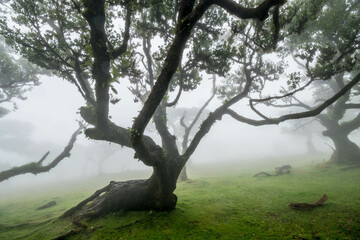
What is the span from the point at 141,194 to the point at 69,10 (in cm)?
1149

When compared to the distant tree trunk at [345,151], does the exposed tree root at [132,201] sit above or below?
below

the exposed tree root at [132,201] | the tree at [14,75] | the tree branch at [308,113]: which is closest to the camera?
the tree branch at [308,113]

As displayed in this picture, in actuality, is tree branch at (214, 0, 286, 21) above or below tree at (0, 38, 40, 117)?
below

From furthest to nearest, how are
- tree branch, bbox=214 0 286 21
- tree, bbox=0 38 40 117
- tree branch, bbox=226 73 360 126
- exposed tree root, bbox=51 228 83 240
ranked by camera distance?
tree, bbox=0 38 40 117, tree branch, bbox=226 73 360 126, exposed tree root, bbox=51 228 83 240, tree branch, bbox=214 0 286 21

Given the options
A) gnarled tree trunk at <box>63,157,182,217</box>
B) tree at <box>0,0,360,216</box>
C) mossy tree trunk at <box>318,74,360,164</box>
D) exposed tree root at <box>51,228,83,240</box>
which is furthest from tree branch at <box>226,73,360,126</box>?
mossy tree trunk at <box>318,74,360,164</box>

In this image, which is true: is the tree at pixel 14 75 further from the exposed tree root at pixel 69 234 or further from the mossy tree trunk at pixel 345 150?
the mossy tree trunk at pixel 345 150

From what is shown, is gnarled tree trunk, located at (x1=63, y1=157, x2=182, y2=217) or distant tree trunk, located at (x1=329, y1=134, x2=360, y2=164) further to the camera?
distant tree trunk, located at (x1=329, y1=134, x2=360, y2=164)

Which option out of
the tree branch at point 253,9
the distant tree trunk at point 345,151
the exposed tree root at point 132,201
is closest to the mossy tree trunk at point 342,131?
the distant tree trunk at point 345,151

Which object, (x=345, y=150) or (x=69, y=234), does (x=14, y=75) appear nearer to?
(x=69, y=234)

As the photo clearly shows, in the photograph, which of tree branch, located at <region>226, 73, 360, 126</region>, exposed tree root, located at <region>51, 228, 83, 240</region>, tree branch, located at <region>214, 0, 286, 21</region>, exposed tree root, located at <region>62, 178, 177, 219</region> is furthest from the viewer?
exposed tree root, located at <region>62, 178, 177, 219</region>

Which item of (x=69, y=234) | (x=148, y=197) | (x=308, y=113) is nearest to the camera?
(x=69, y=234)

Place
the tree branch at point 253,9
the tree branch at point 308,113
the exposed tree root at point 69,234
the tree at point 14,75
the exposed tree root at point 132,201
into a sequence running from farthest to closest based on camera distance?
the tree at point 14,75
the exposed tree root at point 132,201
the tree branch at point 308,113
the exposed tree root at point 69,234
the tree branch at point 253,9

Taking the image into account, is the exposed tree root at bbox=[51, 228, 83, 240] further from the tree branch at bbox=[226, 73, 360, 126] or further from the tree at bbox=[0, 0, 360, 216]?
the tree branch at bbox=[226, 73, 360, 126]

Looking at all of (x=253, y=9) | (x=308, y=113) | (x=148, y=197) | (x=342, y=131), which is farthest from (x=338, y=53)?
(x=148, y=197)
